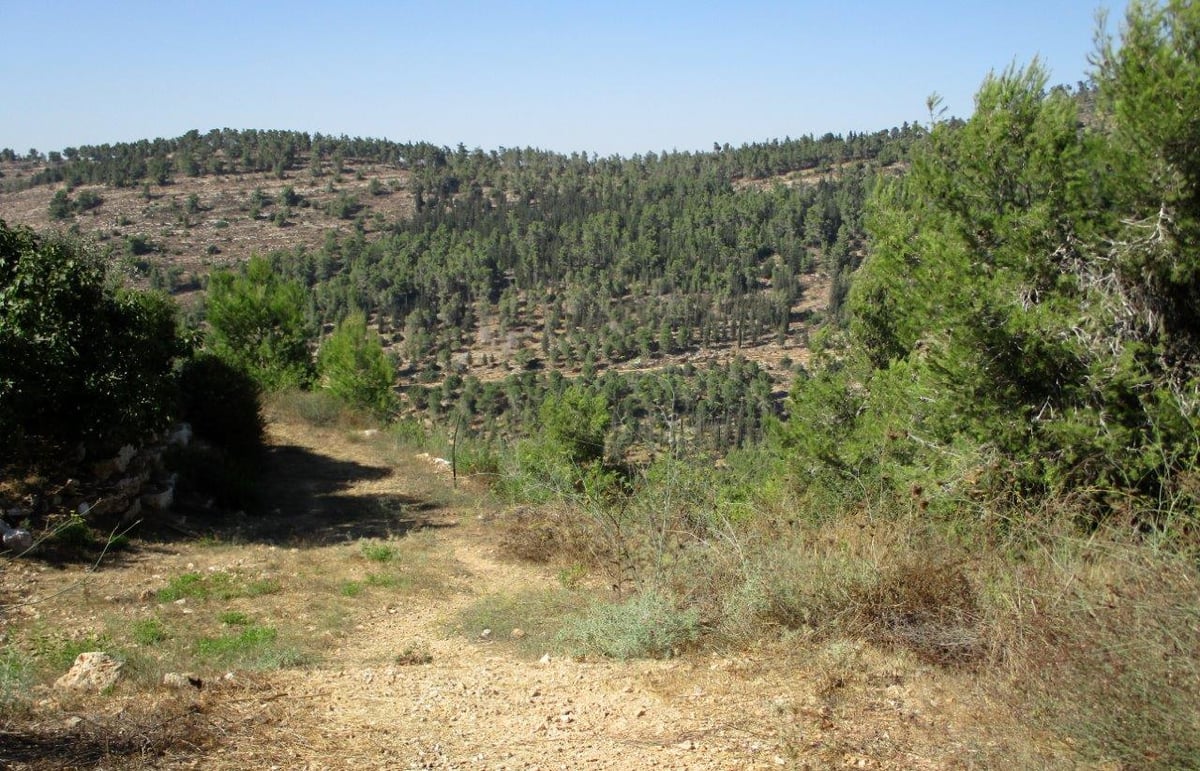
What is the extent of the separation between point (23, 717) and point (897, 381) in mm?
7895

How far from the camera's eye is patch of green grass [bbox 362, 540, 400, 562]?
9852mm

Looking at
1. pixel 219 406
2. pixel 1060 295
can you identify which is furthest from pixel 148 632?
pixel 219 406

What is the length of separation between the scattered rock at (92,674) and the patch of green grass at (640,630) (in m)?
2.79

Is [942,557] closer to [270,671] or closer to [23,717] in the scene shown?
[270,671]

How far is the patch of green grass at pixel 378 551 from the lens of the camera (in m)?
9.85

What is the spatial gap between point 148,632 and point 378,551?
11.5ft

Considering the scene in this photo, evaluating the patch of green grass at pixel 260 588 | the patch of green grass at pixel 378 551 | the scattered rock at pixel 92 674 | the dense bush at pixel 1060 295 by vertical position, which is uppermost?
the dense bush at pixel 1060 295

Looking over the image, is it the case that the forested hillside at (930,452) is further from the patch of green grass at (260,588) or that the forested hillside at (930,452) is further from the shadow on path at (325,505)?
the patch of green grass at (260,588)

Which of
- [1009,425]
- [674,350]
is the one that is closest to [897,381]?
[1009,425]

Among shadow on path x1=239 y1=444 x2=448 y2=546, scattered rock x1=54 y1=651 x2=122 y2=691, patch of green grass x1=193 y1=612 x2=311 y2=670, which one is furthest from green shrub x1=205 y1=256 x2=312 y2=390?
scattered rock x1=54 y1=651 x2=122 y2=691

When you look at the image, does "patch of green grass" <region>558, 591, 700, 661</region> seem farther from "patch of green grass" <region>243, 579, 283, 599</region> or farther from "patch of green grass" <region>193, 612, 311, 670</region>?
"patch of green grass" <region>243, 579, 283, 599</region>

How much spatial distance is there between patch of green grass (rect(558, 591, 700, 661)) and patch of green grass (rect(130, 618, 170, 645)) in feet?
11.1

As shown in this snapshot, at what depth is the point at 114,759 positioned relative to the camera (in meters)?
3.51

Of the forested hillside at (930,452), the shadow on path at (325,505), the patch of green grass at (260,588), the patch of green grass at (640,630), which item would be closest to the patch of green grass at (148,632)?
the forested hillside at (930,452)
